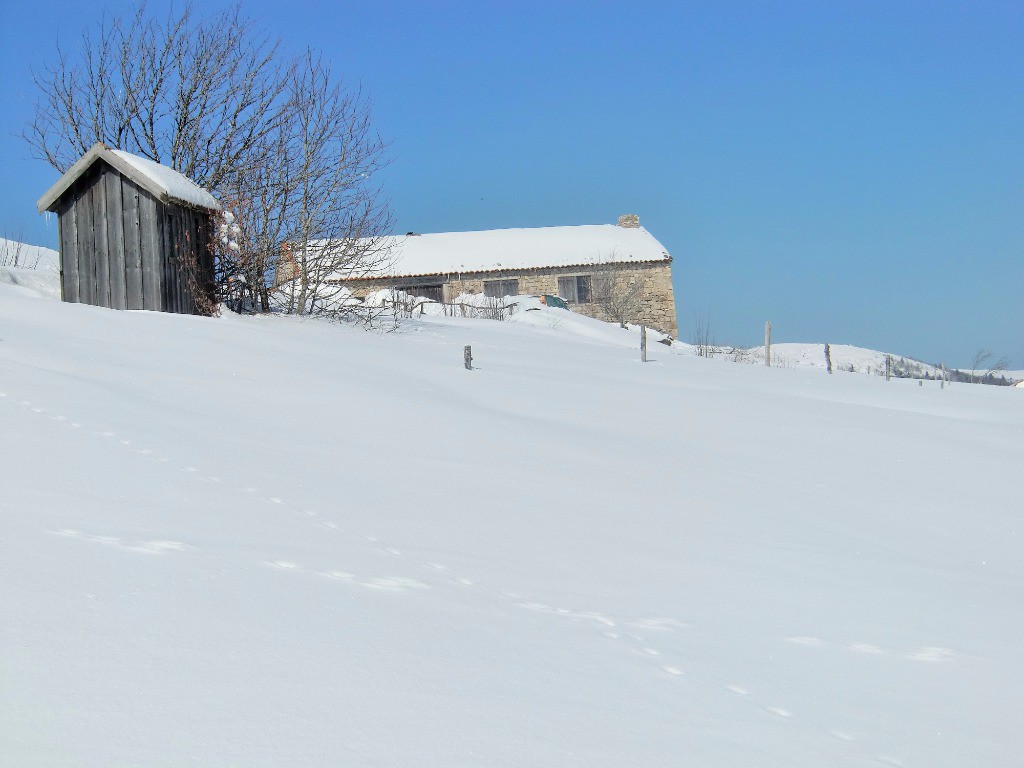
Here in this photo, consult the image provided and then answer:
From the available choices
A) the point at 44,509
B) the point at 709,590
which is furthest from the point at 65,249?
the point at 709,590

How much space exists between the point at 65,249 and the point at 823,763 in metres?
14.2

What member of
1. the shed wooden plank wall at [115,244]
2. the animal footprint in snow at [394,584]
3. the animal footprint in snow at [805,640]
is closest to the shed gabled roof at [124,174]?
the shed wooden plank wall at [115,244]

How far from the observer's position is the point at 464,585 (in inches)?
157

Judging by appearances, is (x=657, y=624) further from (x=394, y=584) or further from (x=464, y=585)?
(x=394, y=584)

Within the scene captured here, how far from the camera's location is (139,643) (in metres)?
2.74

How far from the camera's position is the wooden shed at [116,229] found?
14258 mm

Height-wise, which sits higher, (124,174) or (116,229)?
(124,174)

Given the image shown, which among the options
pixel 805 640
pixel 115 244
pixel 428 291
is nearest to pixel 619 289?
pixel 428 291

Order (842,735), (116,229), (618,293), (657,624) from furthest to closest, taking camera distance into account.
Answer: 1. (618,293)
2. (116,229)
3. (657,624)
4. (842,735)

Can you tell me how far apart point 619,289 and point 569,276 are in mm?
1786

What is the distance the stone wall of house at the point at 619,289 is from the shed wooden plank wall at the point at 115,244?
19417 mm

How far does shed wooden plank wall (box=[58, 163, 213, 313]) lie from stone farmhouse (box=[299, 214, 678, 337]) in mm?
18559

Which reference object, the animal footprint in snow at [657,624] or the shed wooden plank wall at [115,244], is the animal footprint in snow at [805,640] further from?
the shed wooden plank wall at [115,244]

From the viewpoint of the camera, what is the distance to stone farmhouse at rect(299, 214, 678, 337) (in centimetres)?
3406
